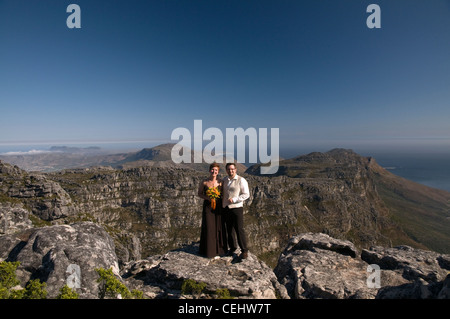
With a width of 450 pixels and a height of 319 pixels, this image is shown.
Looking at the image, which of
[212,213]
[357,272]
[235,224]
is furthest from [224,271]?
[357,272]

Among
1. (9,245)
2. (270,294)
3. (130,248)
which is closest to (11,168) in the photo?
(130,248)

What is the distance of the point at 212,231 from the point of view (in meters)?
13.1

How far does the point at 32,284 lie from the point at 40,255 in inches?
162

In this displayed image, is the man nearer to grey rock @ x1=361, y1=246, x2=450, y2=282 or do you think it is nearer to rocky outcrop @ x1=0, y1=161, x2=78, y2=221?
grey rock @ x1=361, y1=246, x2=450, y2=282

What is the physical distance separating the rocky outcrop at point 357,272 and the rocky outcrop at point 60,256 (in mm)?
11254

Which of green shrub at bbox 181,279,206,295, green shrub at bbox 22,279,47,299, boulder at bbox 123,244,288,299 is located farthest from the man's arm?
green shrub at bbox 22,279,47,299

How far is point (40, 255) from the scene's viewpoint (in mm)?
10758

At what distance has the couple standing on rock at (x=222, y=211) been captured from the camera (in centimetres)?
1241

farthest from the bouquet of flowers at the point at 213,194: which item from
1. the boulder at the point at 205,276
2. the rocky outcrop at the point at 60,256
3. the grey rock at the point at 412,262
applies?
the grey rock at the point at 412,262

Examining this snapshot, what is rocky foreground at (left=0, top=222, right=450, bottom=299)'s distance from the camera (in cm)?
984
